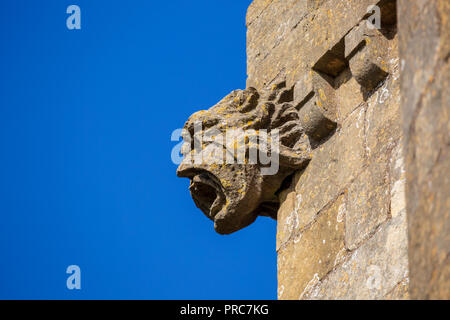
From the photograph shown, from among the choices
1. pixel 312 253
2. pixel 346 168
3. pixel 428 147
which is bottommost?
pixel 428 147

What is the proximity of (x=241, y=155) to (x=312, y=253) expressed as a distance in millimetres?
674

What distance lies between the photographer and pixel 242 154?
5059mm

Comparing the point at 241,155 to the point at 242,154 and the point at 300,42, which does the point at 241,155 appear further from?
the point at 300,42

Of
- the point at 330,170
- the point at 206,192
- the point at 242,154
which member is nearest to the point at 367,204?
the point at 330,170

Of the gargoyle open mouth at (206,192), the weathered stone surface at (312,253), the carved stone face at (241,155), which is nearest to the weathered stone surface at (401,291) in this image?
the weathered stone surface at (312,253)

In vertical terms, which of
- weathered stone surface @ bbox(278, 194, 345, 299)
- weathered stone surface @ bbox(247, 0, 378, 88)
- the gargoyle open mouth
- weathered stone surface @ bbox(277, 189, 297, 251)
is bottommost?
weathered stone surface @ bbox(278, 194, 345, 299)

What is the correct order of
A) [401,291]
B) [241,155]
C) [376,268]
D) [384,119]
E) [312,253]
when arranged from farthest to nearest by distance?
[241,155]
[312,253]
[384,119]
[376,268]
[401,291]

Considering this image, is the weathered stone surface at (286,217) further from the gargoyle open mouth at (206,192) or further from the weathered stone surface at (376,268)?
the weathered stone surface at (376,268)

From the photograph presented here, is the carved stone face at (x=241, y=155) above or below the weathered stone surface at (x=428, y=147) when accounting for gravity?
above

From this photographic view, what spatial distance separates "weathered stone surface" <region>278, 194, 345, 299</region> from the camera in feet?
14.8

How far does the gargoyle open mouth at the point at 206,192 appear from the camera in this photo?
17.1ft

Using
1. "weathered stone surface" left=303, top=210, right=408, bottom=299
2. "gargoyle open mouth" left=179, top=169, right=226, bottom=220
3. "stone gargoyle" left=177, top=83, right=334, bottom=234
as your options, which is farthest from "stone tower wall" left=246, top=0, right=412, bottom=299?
"gargoyle open mouth" left=179, top=169, right=226, bottom=220

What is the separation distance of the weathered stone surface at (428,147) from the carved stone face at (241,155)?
2.24 metres

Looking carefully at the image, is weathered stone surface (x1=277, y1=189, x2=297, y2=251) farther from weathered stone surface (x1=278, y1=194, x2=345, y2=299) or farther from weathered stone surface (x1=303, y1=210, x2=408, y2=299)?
weathered stone surface (x1=303, y1=210, x2=408, y2=299)
